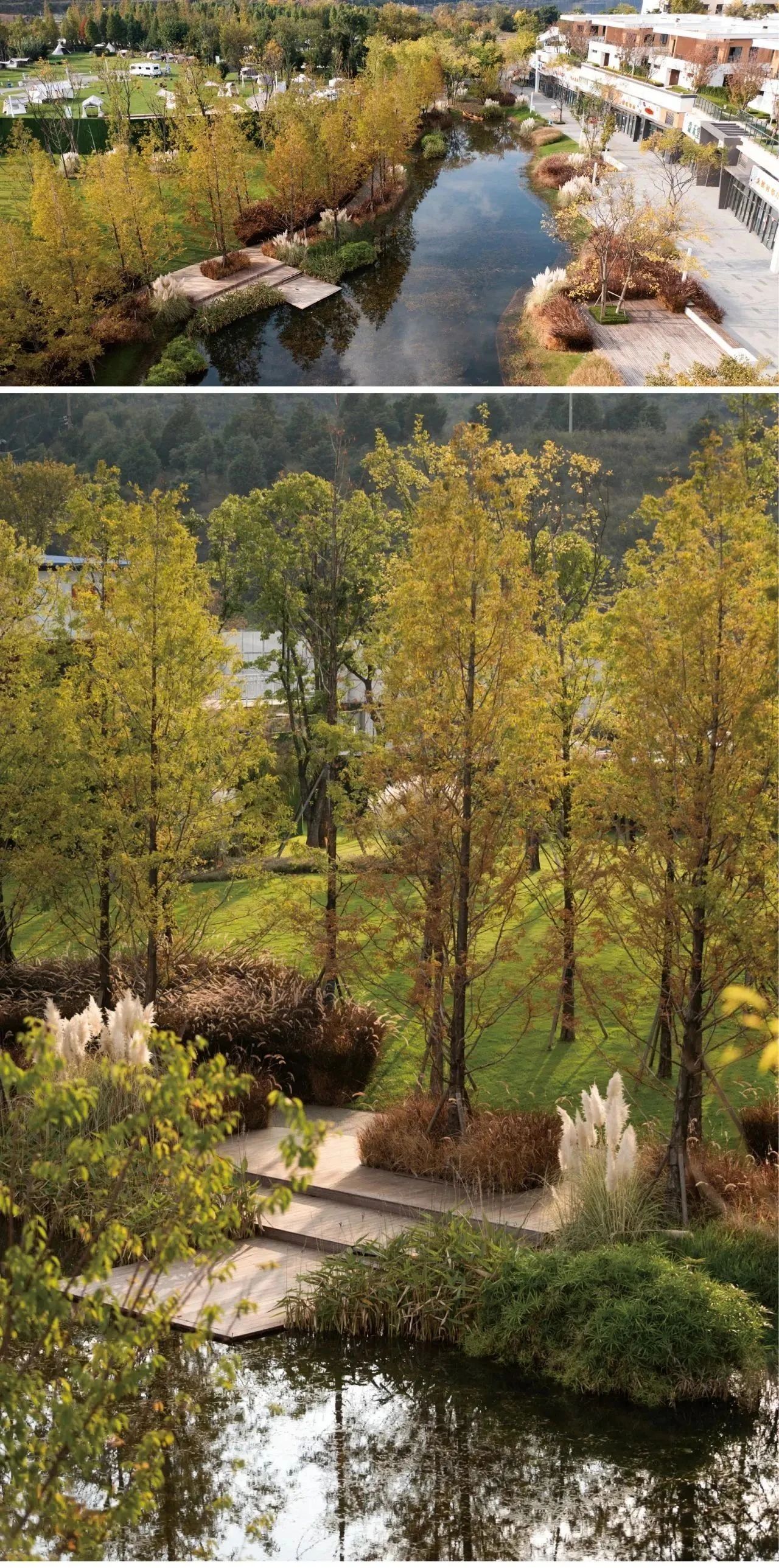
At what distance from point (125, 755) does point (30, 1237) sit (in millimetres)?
8502

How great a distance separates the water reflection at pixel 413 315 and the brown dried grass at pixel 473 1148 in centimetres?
629

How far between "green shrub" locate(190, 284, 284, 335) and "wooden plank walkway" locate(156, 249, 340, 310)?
54mm

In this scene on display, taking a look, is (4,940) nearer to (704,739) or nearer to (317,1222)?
(317,1222)

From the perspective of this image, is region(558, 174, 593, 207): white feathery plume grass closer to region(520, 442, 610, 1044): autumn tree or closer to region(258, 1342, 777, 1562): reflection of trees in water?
region(520, 442, 610, 1044): autumn tree

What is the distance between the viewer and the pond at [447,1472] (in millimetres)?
6691

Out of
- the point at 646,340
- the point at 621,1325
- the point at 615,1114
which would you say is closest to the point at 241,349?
the point at 646,340

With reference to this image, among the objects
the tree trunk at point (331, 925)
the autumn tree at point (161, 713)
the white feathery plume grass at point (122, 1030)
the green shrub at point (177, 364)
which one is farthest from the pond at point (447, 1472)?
the green shrub at point (177, 364)

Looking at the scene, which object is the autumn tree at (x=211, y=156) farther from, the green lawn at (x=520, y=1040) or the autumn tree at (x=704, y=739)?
the green lawn at (x=520, y=1040)

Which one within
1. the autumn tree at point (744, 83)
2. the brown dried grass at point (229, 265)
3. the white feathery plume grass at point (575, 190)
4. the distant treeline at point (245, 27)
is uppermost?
the distant treeline at point (245, 27)

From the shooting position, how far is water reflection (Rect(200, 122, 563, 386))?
42.6ft

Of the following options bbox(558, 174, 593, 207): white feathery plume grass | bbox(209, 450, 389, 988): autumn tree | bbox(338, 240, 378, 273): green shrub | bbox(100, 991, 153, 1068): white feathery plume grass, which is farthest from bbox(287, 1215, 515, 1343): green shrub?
bbox(558, 174, 593, 207): white feathery plume grass

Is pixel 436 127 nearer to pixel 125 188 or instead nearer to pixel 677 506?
pixel 125 188

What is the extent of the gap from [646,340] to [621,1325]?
29.7 ft

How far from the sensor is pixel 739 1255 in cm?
877
